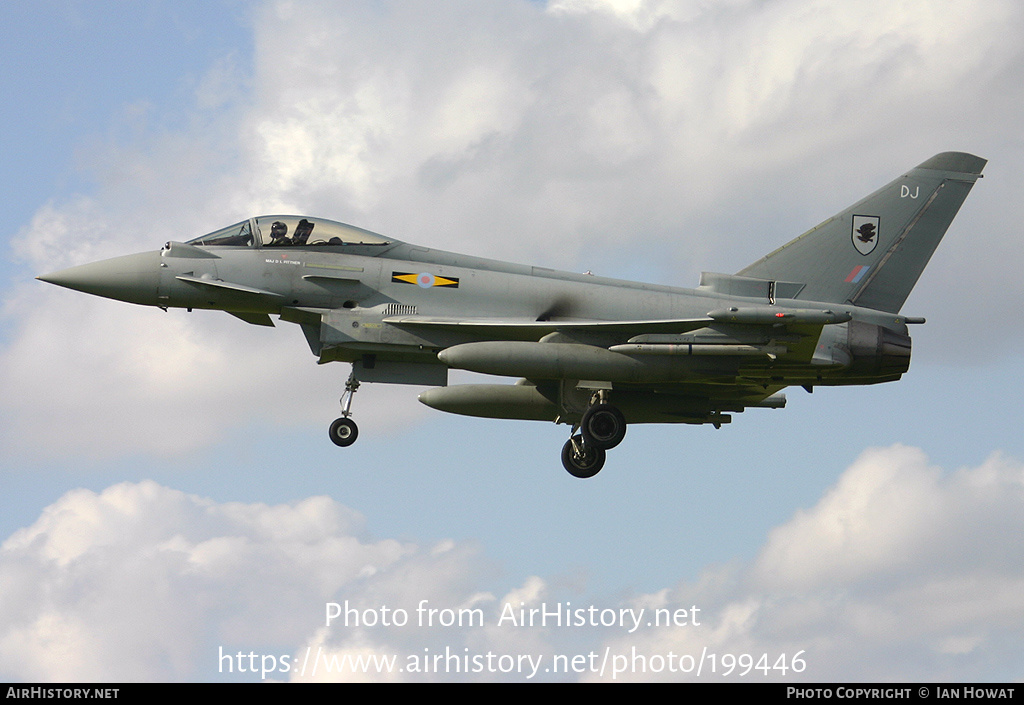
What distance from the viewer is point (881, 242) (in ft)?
72.9

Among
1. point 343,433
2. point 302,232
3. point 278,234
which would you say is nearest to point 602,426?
point 343,433

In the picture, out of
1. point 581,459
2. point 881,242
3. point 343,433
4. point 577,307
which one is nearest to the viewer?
point 343,433

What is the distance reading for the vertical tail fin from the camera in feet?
72.2

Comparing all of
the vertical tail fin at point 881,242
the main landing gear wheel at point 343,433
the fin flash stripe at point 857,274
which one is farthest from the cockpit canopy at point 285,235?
the fin flash stripe at point 857,274

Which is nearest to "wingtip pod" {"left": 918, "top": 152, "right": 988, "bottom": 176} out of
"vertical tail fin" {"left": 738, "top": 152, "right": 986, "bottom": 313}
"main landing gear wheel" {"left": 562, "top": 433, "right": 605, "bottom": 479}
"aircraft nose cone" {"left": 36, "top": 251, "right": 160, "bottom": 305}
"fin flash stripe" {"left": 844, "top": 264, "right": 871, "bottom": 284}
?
"vertical tail fin" {"left": 738, "top": 152, "right": 986, "bottom": 313}

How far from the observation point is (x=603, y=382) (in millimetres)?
20734

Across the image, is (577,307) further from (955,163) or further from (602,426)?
(955,163)

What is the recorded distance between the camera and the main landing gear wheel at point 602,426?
20.9 meters

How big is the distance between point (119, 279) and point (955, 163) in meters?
14.9

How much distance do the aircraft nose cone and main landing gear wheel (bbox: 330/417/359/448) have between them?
370 cm

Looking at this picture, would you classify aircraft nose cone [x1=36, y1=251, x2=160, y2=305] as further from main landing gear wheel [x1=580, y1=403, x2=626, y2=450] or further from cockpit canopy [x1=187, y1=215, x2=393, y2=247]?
main landing gear wheel [x1=580, y1=403, x2=626, y2=450]

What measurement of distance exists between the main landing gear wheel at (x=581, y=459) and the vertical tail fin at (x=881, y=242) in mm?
4150

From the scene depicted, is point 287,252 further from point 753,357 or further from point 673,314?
point 753,357

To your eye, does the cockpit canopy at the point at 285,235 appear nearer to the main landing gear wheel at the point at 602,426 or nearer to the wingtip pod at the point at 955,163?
the main landing gear wheel at the point at 602,426
